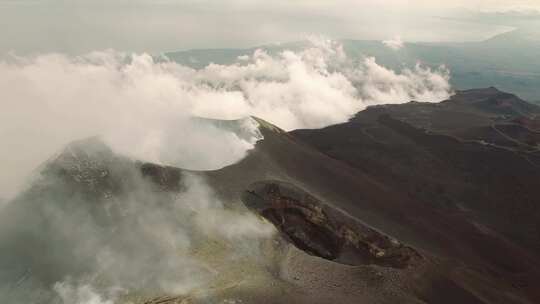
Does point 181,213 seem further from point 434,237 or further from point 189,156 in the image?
point 434,237

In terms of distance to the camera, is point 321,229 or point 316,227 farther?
point 316,227

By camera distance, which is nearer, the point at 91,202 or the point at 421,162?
the point at 91,202

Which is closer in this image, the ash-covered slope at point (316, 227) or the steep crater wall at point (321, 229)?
the ash-covered slope at point (316, 227)

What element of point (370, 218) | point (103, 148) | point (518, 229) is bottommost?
point (518, 229)

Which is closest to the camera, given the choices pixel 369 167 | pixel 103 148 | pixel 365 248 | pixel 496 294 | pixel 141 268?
pixel 141 268

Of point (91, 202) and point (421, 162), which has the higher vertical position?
point (91, 202)

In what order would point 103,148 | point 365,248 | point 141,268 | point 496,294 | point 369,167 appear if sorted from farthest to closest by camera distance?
point 369,167
point 103,148
point 365,248
point 496,294
point 141,268

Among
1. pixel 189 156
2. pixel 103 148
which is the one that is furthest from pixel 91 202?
pixel 189 156

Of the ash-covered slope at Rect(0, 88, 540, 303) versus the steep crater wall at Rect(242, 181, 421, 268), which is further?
the steep crater wall at Rect(242, 181, 421, 268)
